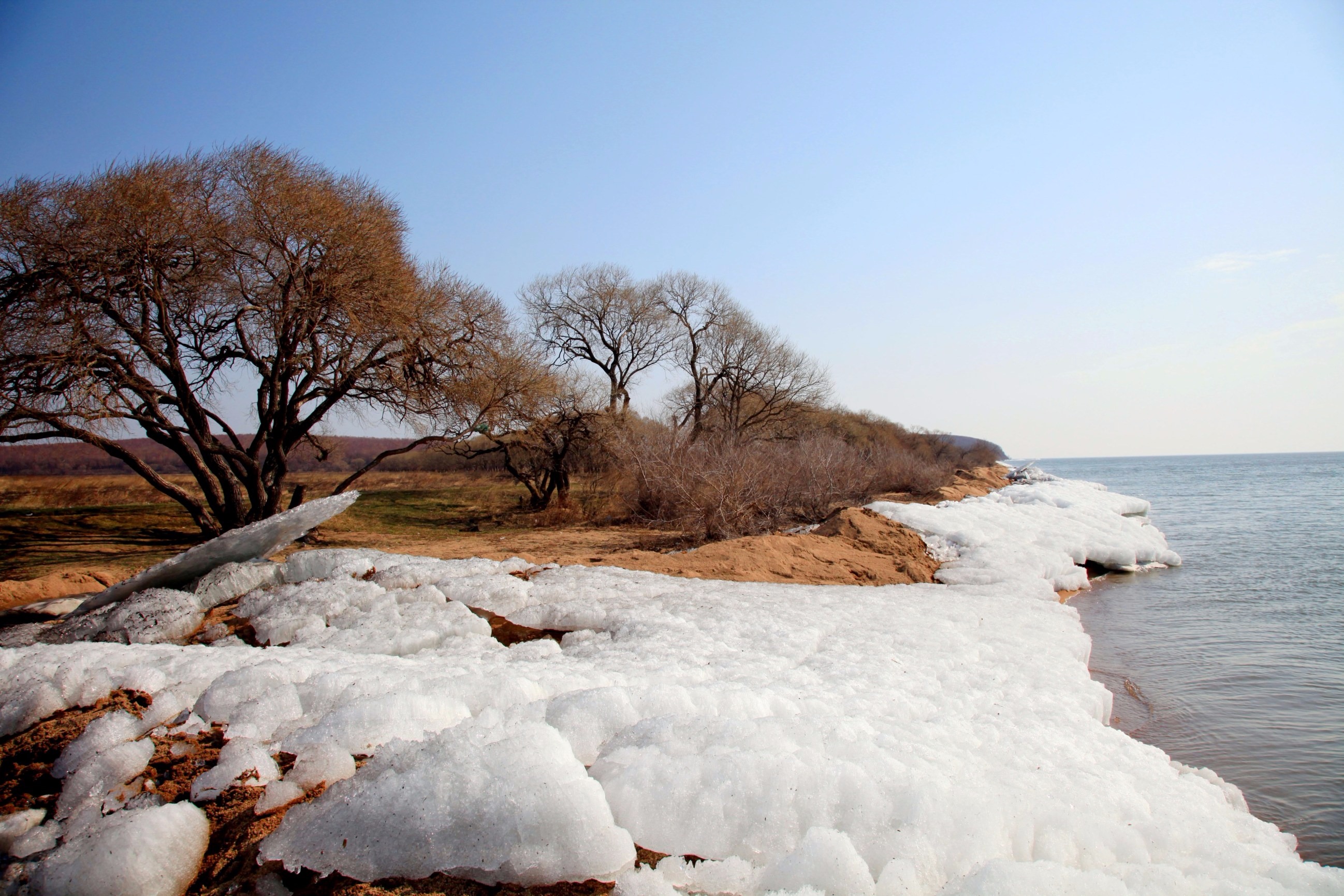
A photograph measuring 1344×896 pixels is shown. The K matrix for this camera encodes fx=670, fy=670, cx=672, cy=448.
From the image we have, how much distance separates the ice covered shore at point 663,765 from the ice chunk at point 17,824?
0.28ft

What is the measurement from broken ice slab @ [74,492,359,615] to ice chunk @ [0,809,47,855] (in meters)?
3.81

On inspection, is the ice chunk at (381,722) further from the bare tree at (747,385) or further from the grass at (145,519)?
the bare tree at (747,385)

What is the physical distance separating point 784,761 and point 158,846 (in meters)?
2.17

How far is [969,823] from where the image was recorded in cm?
250

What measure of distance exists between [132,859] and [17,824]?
0.81 meters

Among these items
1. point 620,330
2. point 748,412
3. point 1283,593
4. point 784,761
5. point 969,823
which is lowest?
point 1283,593

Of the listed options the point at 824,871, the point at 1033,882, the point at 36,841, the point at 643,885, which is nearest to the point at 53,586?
the point at 36,841

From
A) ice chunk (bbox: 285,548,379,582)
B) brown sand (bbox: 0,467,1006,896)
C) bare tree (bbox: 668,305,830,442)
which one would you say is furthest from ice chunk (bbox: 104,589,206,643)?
bare tree (bbox: 668,305,830,442)

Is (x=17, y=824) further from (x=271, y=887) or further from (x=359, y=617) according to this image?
(x=359, y=617)

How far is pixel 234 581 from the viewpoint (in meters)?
6.32

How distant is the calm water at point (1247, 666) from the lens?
421 centimetres

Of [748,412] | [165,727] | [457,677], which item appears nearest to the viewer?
[165,727]

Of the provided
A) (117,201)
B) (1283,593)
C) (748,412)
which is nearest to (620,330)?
(748,412)

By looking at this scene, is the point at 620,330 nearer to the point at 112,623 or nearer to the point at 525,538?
the point at 525,538
